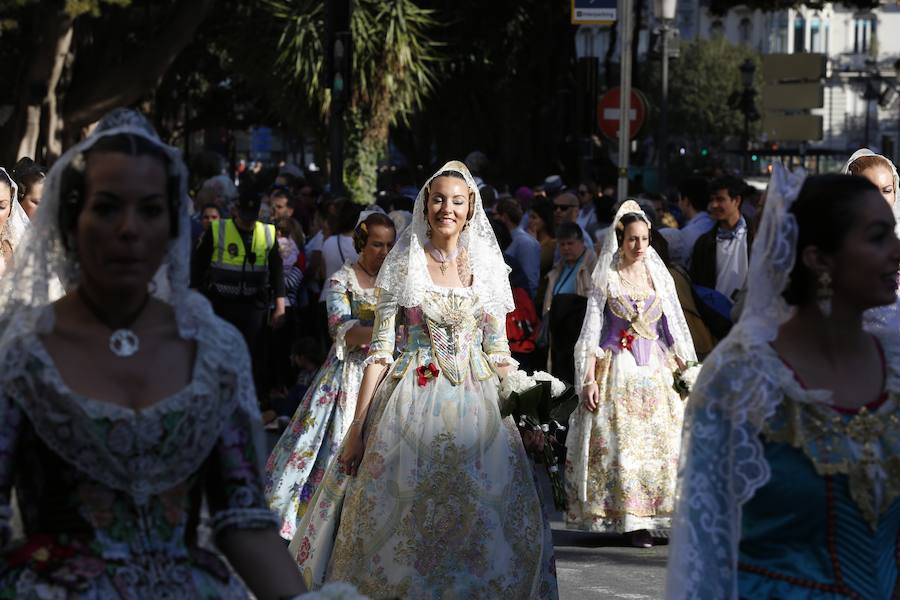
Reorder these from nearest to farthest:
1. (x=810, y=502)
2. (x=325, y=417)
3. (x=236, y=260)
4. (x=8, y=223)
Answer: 1. (x=810, y=502)
2. (x=8, y=223)
3. (x=325, y=417)
4. (x=236, y=260)

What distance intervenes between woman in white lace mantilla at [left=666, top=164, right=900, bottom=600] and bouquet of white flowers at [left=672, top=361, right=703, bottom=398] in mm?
5555

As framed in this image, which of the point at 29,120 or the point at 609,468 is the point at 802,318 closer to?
the point at 609,468

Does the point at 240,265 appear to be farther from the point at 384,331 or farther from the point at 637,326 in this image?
the point at 384,331

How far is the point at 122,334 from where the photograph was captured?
3268mm

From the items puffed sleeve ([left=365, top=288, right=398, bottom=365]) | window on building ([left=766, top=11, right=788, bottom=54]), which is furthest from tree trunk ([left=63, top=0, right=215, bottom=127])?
window on building ([left=766, top=11, right=788, bottom=54])

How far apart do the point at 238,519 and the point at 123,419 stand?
286mm

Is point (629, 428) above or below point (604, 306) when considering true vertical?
below

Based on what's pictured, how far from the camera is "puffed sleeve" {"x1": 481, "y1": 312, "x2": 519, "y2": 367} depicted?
7.36m

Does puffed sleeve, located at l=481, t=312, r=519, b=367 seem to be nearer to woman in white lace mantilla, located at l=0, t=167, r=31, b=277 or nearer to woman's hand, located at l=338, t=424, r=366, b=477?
woman's hand, located at l=338, t=424, r=366, b=477

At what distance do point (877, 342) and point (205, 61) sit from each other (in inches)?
1502

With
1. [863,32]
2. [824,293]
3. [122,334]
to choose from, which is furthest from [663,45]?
[863,32]

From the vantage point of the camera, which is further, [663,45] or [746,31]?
[746,31]

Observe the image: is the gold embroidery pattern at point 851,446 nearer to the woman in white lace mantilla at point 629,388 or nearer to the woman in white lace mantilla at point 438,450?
the woman in white lace mantilla at point 438,450

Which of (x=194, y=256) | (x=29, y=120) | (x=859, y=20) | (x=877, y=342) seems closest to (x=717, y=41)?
(x=859, y=20)
